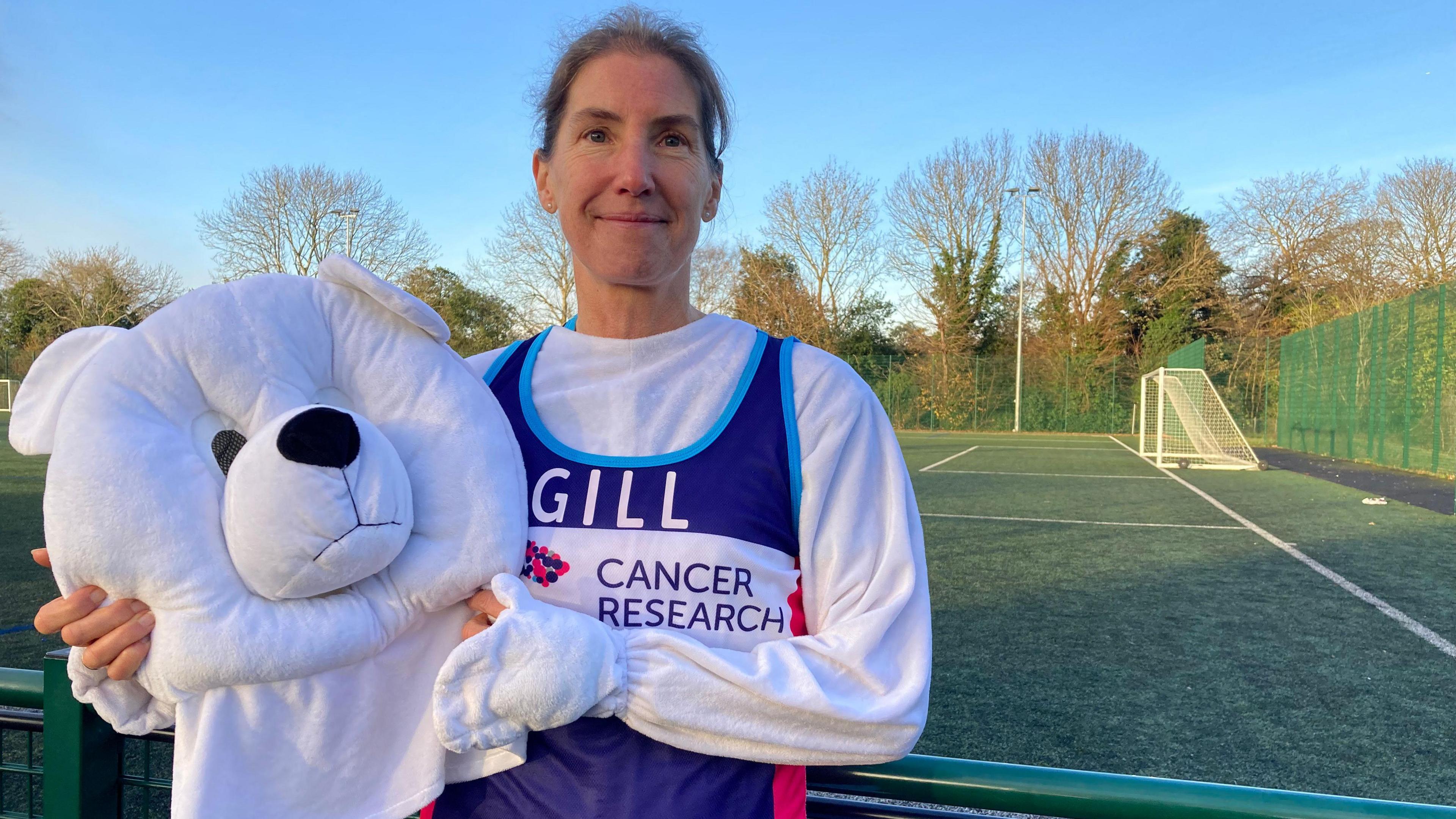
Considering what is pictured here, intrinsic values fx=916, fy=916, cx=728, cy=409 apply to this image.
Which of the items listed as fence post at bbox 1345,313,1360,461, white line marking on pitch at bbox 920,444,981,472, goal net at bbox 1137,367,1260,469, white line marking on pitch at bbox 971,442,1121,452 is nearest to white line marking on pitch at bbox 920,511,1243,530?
white line marking on pitch at bbox 920,444,981,472

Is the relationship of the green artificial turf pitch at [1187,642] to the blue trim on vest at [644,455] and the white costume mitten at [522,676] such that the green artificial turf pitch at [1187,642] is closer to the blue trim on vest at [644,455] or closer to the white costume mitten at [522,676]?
the blue trim on vest at [644,455]

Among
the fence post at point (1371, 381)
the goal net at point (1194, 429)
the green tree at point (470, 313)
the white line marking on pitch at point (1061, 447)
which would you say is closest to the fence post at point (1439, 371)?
the fence post at point (1371, 381)

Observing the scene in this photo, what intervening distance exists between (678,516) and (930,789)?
18.7 inches

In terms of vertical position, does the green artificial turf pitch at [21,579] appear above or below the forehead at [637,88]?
below

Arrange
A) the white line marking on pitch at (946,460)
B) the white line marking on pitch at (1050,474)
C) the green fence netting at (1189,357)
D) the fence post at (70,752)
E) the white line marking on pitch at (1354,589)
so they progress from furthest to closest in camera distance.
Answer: the green fence netting at (1189,357) → the white line marking on pitch at (946,460) → the white line marking on pitch at (1050,474) → the white line marking on pitch at (1354,589) → the fence post at (70,752)

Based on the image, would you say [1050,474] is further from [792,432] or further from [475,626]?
[475,626]

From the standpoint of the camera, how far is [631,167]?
46.3 inches

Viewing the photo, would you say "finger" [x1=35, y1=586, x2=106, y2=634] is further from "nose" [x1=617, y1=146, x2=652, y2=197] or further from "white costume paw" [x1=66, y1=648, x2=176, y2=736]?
"nose" [x1=617, y1=146, x2=652, y2=197]

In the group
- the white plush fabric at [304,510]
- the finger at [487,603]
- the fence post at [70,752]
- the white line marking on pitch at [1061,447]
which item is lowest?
the white line marking on pitch at [1061,447]

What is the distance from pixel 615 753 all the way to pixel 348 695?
295 millimetres

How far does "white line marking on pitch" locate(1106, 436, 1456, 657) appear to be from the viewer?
5.18m

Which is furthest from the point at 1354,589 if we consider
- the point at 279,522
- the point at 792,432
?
the point at 279,522

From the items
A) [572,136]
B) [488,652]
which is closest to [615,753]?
[488,652]

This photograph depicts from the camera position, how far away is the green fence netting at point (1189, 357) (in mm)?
24188
